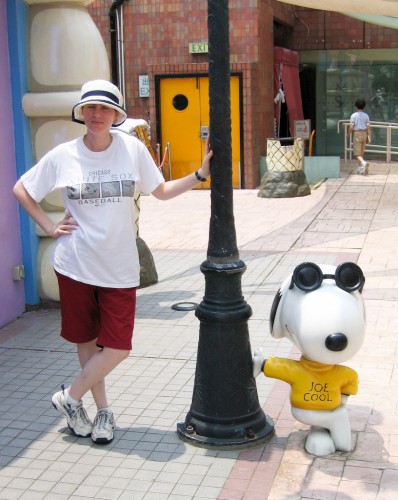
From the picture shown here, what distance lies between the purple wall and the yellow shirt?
3221 millimetres

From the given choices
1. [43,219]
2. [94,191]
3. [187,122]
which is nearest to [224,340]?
[94,191]

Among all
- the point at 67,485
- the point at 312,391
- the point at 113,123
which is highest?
the point at 113,123

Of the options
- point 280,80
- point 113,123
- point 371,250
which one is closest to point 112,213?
point 113,123

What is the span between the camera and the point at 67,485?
384 cm

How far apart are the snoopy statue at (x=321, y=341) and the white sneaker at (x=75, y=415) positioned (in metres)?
1.02

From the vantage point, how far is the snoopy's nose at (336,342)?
385 cm

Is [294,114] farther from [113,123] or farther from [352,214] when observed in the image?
[113,123]

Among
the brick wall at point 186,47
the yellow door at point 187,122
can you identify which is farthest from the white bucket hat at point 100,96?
the yellow door at point 187,122

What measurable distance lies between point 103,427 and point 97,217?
1165mm

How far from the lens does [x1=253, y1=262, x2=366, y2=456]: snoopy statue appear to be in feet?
12.8

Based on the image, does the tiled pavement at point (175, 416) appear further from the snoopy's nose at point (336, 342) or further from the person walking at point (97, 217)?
the snoopy's nose at point (336, 342)

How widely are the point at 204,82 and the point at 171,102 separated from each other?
793 millimetres

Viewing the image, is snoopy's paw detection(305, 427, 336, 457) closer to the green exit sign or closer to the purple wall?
the purple wall

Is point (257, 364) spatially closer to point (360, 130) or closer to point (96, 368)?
point (96, 368)
